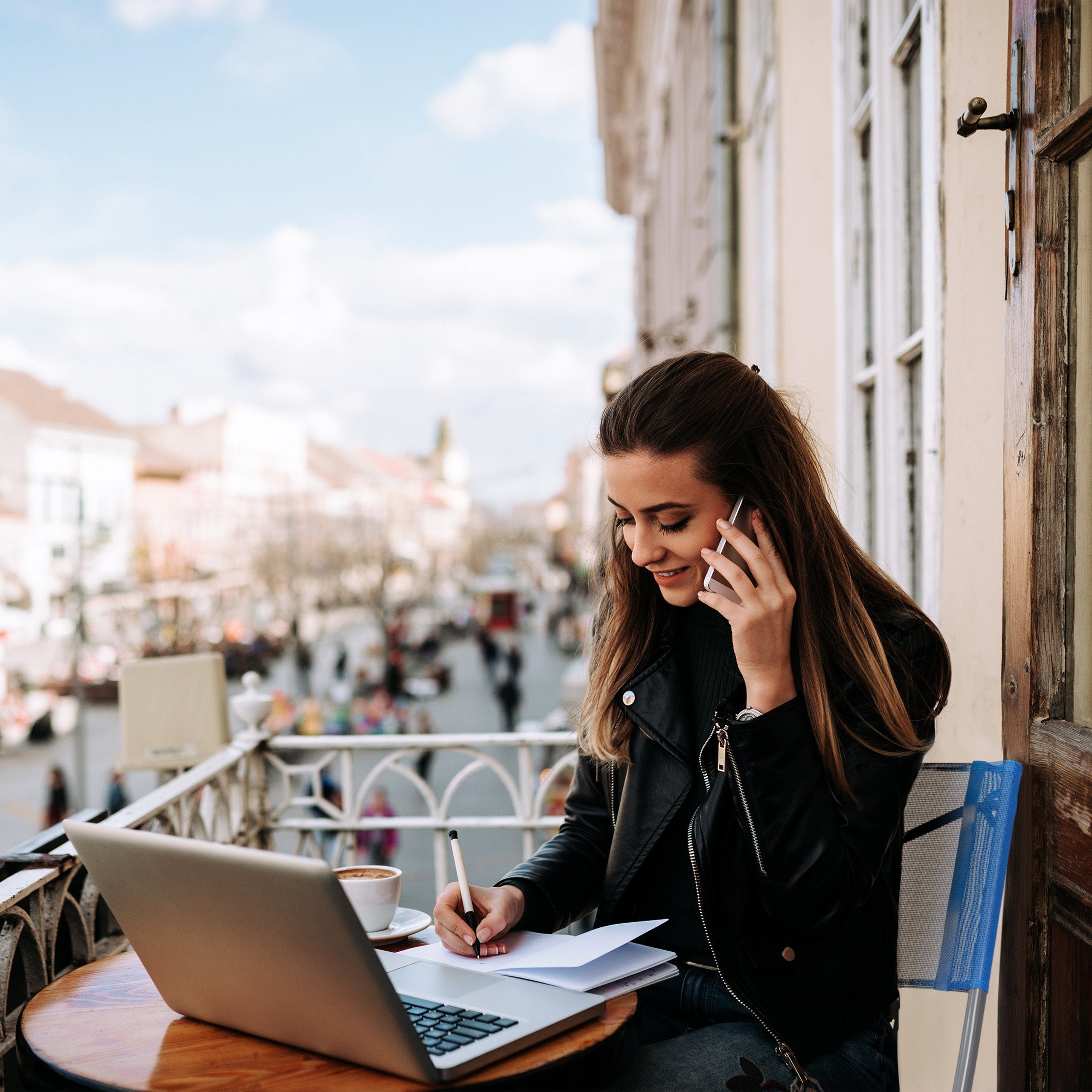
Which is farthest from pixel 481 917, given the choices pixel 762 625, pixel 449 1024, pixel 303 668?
pixel 303 668

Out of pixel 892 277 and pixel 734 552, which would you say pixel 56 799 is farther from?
pixel 734 552

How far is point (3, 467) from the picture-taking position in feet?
156

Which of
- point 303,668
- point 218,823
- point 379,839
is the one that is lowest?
point 303,668

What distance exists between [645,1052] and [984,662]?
Answer: 4.07ft

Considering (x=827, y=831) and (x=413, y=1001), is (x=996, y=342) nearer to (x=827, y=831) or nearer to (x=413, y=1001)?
(x=827, y=831)

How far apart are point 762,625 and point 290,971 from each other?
928mm

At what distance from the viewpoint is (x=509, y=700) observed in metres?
24.2

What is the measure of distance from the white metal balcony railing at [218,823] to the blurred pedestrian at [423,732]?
445 inches

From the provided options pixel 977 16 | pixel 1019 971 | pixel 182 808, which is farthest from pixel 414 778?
pixel 977 16

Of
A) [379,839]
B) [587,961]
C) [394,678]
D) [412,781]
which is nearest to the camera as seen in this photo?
[587,961]

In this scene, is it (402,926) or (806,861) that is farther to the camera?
(402,926)

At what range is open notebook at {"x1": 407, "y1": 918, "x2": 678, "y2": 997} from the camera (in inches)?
66.1

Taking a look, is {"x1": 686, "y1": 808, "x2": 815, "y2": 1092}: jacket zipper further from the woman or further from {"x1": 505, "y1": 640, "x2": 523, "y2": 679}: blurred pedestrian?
{"x1": 505, "y1": 640, "x2": 523, "y2": 679}: blurred pedestrian

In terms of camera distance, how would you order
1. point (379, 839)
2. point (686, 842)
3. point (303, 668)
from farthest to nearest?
point (303, 668)
point (379, 839)
point (686, 842)
